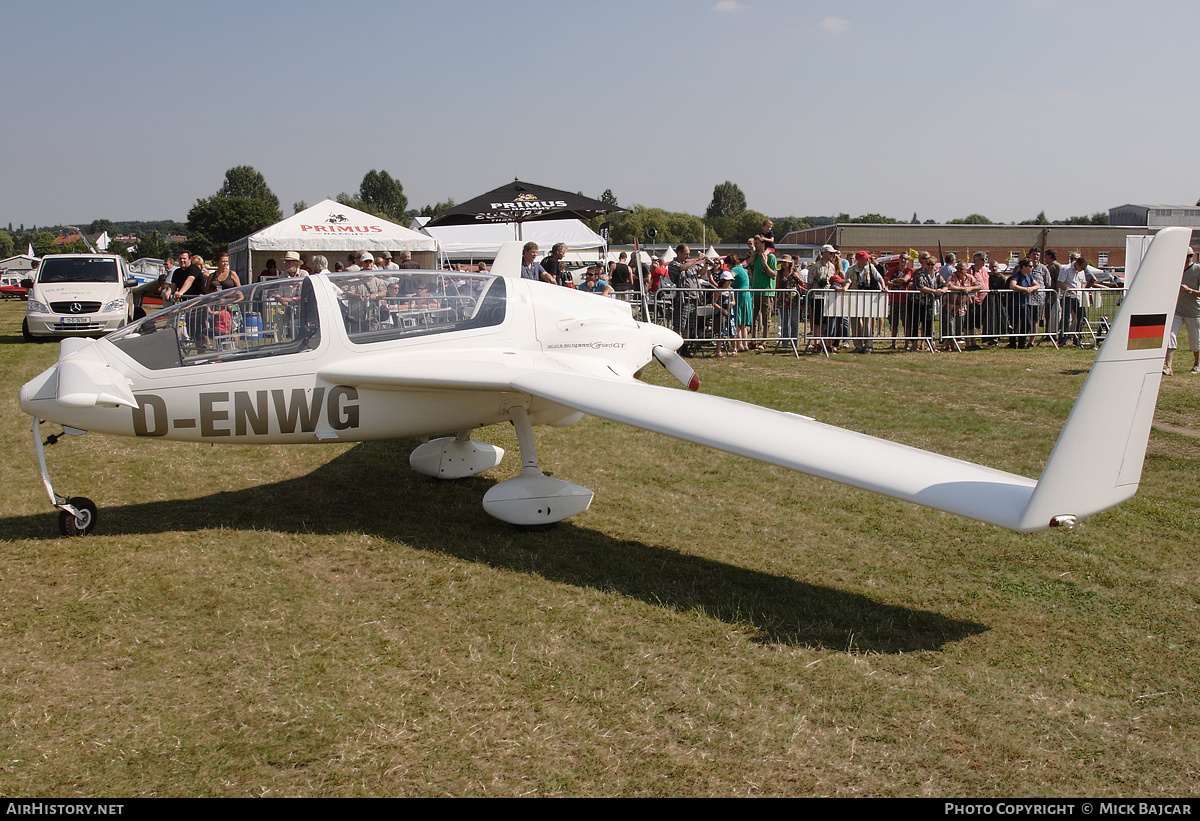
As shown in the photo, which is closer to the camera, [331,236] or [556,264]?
[556,264]

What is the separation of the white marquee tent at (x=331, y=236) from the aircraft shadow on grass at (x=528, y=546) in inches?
618

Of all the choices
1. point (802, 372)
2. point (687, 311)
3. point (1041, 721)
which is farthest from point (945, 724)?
point (687, 311)

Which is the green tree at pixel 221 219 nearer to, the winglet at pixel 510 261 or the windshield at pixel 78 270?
the windshield at pixel 78 270

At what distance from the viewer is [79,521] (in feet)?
20.0

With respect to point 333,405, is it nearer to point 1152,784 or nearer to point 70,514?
point 70,514

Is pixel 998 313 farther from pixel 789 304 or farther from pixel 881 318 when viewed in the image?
pixel 789 304

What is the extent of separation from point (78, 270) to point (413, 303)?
17.2 meters

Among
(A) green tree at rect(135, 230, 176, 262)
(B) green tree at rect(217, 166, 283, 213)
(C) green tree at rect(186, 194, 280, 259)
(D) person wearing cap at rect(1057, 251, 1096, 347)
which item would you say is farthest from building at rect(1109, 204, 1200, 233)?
(B) green tree at rect(217, 166, 283, 213)

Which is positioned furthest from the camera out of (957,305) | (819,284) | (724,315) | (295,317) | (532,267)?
(957,305)

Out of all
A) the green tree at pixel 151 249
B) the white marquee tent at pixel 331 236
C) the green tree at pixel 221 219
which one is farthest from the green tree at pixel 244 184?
the white marquee tent at pixel 331 236

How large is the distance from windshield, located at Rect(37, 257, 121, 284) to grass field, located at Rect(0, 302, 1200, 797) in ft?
45.5

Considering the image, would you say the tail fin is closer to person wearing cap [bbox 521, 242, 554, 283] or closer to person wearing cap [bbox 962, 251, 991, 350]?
person wearing cap [bbox 521, 242, 554, 283]

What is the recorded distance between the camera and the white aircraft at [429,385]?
15.4 ft

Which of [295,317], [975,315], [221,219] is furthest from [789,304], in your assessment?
[221,219]
